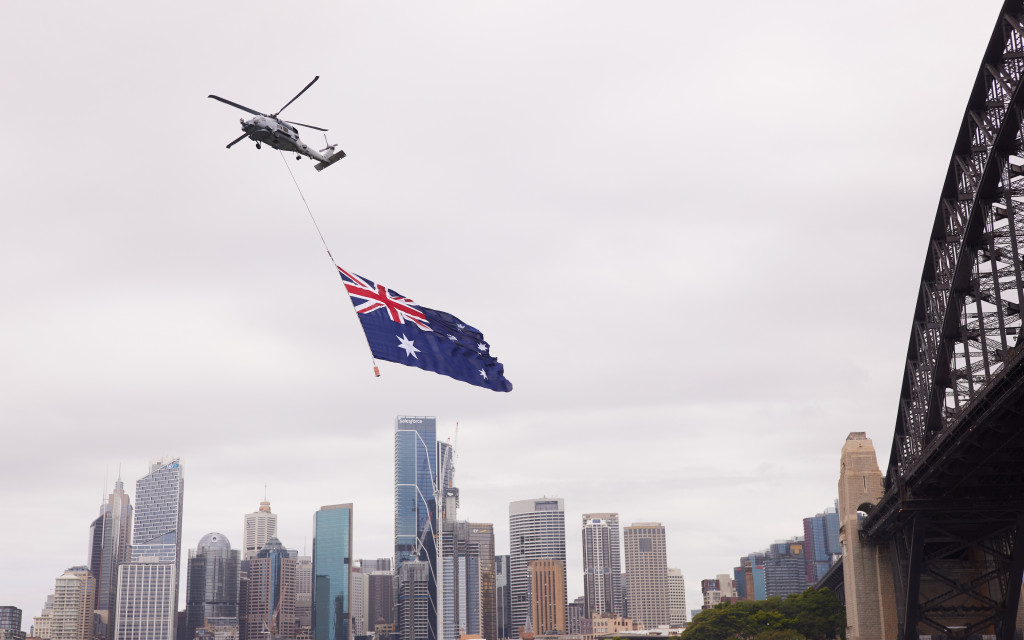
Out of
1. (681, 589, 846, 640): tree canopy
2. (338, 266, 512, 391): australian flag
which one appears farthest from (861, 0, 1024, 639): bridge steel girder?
(681, 589, 846, 640): tree canopy

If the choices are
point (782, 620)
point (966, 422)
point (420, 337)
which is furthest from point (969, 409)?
point (782, 620)

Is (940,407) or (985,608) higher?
(940,407)

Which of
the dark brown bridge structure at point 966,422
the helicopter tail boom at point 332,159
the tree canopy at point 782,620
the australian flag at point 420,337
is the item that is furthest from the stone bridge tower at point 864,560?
the australian flag at point 420,337

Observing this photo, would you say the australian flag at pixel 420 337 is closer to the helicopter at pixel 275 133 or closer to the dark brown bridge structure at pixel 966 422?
the helicopter at pixel 275 133

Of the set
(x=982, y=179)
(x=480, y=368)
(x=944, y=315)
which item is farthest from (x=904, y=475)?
(x=480, y=368)

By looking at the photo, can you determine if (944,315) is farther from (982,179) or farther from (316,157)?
(316,157)

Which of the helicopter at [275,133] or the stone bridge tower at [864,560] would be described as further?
the stone bridge tower at [864,560]
